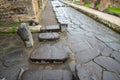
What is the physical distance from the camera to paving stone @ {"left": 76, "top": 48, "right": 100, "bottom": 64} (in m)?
2.78

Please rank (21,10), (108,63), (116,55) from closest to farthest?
1. (108,63)
2. (116,55)
3. (21,10)

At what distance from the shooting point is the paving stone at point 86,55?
278cm

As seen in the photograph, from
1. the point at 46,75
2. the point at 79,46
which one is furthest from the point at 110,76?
the point at 79,46

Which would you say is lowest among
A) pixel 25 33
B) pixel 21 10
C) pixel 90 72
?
pixel 90 72

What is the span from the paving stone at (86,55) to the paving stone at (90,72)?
0.18 metres

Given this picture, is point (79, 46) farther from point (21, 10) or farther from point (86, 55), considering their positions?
point (21, 10)

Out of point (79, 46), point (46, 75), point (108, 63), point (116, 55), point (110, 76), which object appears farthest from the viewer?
point (79, 46)

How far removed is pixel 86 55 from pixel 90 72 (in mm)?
829

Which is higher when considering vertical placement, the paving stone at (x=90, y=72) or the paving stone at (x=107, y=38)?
the paving stone at (x=107, y=38)

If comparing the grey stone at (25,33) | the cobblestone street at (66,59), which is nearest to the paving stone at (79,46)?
the cobblestone street at (66,59)

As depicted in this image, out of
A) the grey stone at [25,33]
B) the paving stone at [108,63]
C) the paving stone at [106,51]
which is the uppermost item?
the grey stone at [25,33]

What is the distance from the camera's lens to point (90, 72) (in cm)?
220

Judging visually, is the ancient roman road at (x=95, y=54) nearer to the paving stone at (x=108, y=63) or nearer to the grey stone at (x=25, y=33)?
the paving stone at (x=108, y=63)

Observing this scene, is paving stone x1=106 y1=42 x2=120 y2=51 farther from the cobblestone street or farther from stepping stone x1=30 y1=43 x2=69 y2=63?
stepping stone x1=30 y1=43 x2=69 y2=63
